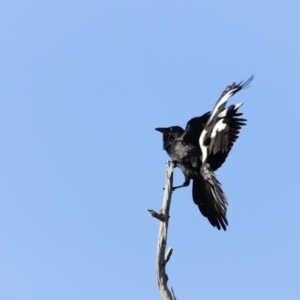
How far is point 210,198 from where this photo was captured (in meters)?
13.9

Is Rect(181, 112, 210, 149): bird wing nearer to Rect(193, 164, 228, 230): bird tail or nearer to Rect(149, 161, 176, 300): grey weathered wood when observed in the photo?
Rect(193, 164, 228, 230): bird tail

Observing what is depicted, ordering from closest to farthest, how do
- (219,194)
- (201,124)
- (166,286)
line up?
(166,286) < (219,194) < (201,124)

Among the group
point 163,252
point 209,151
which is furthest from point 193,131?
point 163,252

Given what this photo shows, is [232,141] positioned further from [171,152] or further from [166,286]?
[166,286]

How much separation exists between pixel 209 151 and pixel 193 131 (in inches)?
32.7

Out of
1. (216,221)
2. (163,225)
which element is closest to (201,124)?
(216,221)

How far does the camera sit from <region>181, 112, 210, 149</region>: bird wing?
573 inches

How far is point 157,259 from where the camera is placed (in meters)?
12.2

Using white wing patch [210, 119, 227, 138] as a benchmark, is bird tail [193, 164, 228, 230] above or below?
below

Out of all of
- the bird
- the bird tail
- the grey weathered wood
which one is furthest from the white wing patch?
the grey weathered wood

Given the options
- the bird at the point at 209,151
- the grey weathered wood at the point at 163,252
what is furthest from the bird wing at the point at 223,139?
the grey weathered wood at the point at 163,252

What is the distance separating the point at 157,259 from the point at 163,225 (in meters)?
0.46

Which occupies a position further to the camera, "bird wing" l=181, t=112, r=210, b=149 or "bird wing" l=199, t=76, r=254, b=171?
"bird wing" l=181, t=112, r=210, b=149

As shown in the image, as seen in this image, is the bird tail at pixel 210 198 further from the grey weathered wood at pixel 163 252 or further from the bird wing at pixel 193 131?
the grey weathered wood at pixel 163 252
